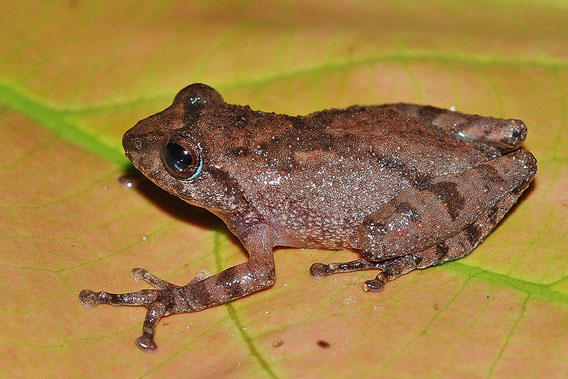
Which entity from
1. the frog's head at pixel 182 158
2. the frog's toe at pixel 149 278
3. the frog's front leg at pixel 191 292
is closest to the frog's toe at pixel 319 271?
the frog's front leg at pixel 191 292

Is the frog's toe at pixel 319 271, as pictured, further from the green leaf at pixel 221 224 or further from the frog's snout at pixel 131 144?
the frog's snout at pixel 131 144

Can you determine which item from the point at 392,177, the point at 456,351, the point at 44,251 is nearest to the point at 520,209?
the point at 392,177

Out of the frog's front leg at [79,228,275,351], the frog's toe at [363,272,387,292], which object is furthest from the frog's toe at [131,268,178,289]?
the frog's toe at [363,272,387,292]

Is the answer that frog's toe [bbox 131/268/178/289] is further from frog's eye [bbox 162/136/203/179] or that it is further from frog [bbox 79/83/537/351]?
frog's eye [bbox 162/136/203/179]

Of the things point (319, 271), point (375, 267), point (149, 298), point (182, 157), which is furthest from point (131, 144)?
point (375, 267)

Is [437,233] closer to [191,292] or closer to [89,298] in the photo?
[191,292]

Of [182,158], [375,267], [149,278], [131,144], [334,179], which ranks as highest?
[131,144]

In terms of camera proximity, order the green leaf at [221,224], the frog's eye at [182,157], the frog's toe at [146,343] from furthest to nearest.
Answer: the frog's eye at [182,157], the frog's toe at [146,343], the green leaf at [221,224]
